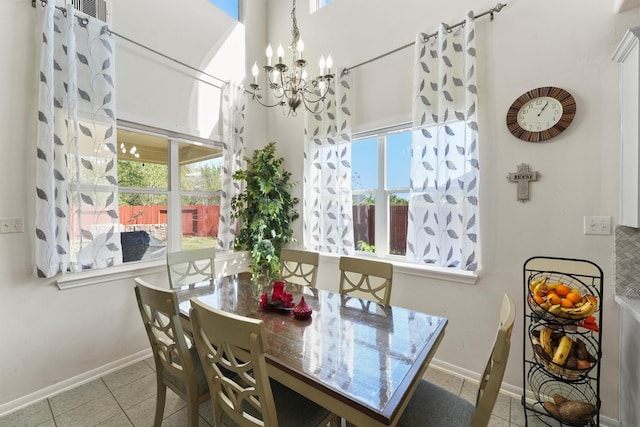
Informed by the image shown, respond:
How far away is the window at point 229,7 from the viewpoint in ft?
10.5

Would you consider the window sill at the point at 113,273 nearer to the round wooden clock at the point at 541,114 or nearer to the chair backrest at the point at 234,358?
the chair backrest at the point at 234,358

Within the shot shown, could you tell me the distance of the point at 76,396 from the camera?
6.44ft

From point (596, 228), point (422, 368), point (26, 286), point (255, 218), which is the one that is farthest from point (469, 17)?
point (26, 286)

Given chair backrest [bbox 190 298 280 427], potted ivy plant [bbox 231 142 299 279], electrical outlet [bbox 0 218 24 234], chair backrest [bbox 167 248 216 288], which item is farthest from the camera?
potted ivy plant [bbox 231 142 299 279]

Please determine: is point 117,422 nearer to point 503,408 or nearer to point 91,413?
point 91,413

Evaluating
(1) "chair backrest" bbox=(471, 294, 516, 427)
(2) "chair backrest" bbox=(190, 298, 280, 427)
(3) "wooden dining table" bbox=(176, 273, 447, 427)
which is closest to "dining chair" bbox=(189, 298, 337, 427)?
(2) "chair backrest" bbox=(190, 298, 280, 427)

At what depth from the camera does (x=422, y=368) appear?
3.60 feet

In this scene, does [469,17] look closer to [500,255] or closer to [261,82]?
[500,255]

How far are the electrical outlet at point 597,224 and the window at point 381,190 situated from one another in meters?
1.26

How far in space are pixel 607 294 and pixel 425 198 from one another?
1278 mm

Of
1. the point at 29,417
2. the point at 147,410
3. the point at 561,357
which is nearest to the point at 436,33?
the point at 561,357

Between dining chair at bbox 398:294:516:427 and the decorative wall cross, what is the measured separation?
1.10 meters

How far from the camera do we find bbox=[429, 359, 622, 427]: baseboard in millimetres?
1688

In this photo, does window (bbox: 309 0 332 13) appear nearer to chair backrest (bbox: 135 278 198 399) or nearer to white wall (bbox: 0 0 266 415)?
white wall (bbox: 0 0 266 415)
